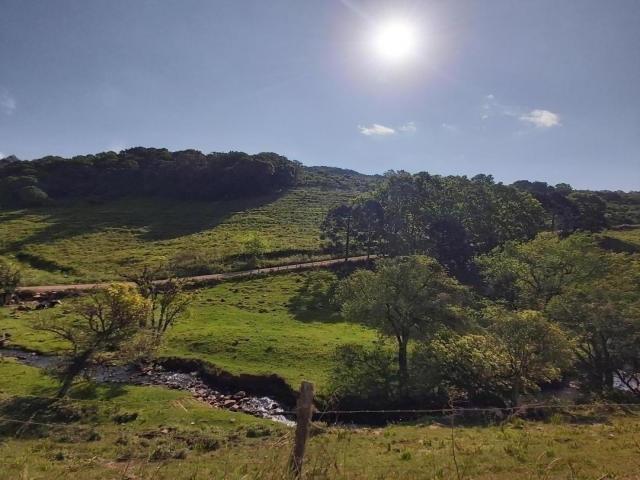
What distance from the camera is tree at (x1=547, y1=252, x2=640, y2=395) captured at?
33.0 metres

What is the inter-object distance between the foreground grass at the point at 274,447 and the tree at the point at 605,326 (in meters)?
9.31

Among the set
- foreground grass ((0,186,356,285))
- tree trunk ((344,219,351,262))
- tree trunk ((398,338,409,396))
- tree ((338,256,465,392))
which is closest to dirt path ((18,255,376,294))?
tree trunk ((344,219,351,262))

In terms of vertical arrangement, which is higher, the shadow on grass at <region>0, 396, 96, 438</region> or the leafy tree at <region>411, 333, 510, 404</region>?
the leafy tree at <region>411, 333, 510, 404</region>

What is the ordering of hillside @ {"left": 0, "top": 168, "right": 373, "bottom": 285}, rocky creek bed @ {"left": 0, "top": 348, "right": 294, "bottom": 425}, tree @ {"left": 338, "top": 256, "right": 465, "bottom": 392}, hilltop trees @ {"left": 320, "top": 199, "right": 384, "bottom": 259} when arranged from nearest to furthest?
rocky creek bed @ {"left": 0, "top": 348, "right": 294, "bottom": 425} → tree @ {"left": 338, "top": 256, "right": 465, "bottom": 392} → hillside @ {"left": 0, "top": 168, "right": 373, "bottom": 285} → hilltop trees @ {"left": 320, "top": 199, "right": 384, "bottom": 259}

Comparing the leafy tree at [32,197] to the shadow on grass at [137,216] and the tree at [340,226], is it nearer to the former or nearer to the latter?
the shadow on grass at [137,216]

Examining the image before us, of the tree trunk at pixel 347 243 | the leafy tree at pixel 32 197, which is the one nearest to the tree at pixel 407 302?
the tree trunk at pixel 347 243

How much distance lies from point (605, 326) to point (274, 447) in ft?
103

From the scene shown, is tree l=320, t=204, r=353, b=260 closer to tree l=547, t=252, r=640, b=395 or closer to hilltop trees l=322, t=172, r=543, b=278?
hilltop trees l=322, t=172, r=543, b=278

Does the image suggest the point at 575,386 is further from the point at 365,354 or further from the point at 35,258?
the point at 35,258

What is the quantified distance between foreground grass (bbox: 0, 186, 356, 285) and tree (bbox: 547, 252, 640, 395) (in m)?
56.0

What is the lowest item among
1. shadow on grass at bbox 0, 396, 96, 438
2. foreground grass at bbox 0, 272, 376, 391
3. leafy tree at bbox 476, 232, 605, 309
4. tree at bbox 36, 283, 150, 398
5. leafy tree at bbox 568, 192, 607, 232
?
foreground grass at bbox 0, 272, 376, 391

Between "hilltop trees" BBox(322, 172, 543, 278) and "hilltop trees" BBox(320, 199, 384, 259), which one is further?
"hilltop trees" BBox(320, 199, 384, 259)

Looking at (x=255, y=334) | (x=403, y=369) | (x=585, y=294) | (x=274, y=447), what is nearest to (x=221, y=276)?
(x=255, y=334)

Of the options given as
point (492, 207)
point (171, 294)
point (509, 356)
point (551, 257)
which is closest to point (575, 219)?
point (492, 207)
